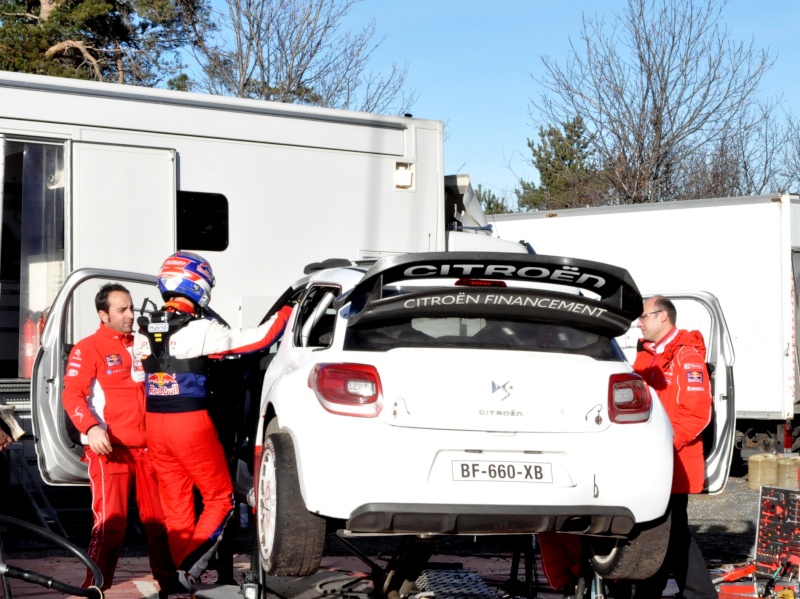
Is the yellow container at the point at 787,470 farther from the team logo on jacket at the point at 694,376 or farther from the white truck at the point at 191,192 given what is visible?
the team logo on jacket at the point at 694,376

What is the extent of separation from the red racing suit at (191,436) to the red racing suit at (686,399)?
2177mm

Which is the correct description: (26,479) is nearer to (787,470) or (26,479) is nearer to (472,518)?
(472,518)

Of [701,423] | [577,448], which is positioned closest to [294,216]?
[701,423]

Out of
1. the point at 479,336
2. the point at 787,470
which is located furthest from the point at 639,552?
the point at 787,470

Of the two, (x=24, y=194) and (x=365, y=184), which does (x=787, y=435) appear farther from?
(x=24, y=194)

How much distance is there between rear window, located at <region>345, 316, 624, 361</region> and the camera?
17.3ft

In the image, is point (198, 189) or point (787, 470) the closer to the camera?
point (198, 189)

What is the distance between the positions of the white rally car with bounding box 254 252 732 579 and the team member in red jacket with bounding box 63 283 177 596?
135 centimetres

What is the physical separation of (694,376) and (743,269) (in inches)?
301

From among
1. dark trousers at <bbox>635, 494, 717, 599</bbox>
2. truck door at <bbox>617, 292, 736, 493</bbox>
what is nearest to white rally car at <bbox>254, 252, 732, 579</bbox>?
dark trousers at <bbox>635, 494, 717, 599</bbox>

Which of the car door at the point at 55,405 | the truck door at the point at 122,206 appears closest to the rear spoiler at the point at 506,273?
A: the car door at the point at 55,405

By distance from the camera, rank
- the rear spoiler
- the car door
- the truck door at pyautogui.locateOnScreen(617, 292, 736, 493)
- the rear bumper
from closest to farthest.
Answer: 1. the rear bumper
2. the rear spoiler
3. the truck door at pyautogui.locateOnScreen(617, 292, 736, 493)
4. the car door

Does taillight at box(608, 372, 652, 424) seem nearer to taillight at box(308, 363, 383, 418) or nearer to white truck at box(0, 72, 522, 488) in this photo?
taillight at box(308, 363, 383, 418)

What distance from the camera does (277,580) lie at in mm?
7453
